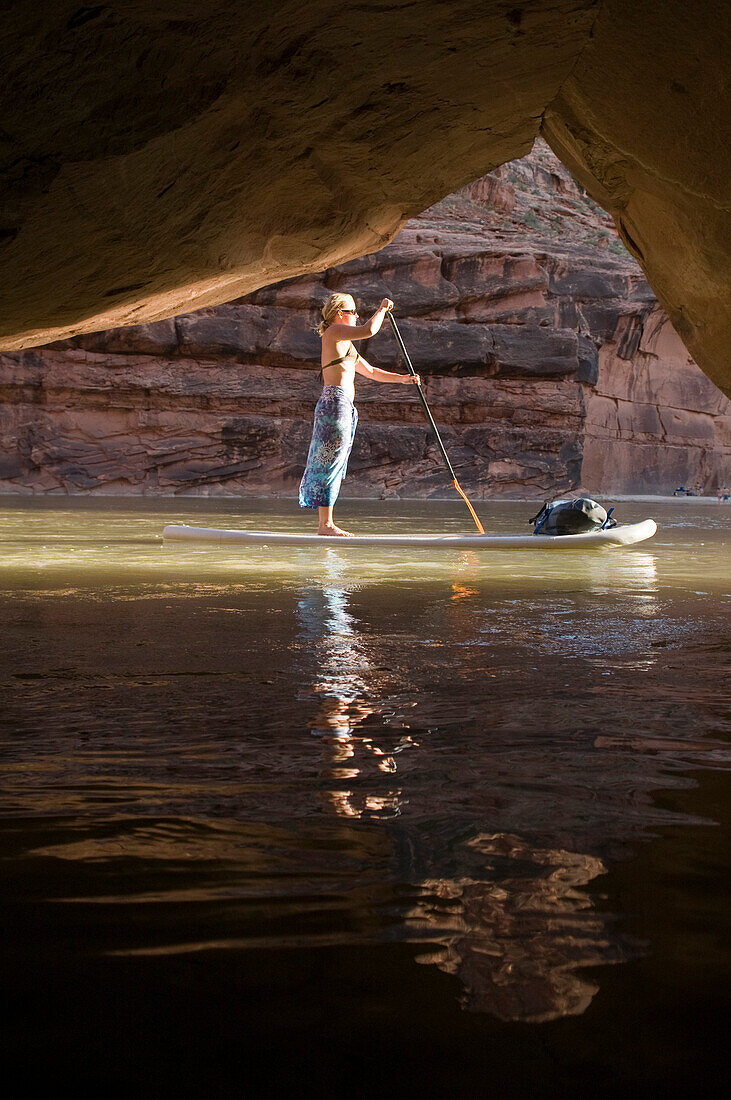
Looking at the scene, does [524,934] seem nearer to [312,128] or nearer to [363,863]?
[363,863]

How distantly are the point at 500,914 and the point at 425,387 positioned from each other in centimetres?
1973

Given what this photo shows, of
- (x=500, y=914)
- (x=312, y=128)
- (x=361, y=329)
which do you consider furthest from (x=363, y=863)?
(x=361, y=329)

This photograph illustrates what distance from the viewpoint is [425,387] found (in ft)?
66.9

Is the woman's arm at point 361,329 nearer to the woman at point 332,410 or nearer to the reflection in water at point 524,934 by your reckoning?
the woman at point 332,410

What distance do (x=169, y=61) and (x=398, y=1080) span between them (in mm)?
Result: 2787

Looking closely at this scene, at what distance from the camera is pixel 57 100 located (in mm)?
2770

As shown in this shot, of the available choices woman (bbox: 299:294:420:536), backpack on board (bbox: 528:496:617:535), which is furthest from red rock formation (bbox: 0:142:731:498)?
backpack on board (bbox: 528:496:617:535)

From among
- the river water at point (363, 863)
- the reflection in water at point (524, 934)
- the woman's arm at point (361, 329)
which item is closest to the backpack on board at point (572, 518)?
the woman's arm at point (361, 329)

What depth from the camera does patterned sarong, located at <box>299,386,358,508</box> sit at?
7176 millimetres

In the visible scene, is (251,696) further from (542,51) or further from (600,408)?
(600,408)

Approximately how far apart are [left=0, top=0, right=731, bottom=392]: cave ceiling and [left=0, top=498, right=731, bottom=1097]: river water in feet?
4.94

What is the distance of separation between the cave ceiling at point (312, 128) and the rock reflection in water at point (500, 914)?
2.04 meters

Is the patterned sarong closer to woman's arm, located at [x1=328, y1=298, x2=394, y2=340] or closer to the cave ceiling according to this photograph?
woman's arm, located at [x1=328, y1=298, x2=394, y2=340]

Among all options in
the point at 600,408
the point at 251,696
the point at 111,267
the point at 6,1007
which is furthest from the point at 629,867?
the point at 600,408
